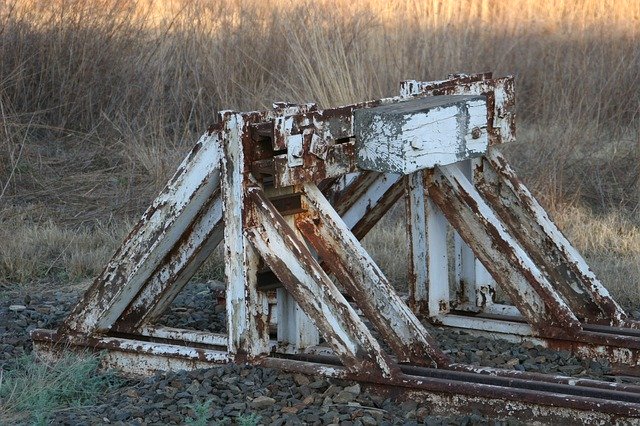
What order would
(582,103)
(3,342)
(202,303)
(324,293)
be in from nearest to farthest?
(324,293)
(3,342)
(202,303)
(582,103)

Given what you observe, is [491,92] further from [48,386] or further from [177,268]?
[48,386]

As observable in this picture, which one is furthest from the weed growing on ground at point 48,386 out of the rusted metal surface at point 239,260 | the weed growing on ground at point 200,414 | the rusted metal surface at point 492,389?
the rusted metal surface at point 239,260

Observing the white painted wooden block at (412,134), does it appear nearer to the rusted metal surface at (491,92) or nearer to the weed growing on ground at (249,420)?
the rusted metal surface at (491,92)

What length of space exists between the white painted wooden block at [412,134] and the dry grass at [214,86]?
9.85 feet

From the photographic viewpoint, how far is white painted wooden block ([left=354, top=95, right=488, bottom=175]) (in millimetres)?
4348

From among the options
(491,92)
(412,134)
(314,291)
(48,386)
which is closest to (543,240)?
(491,92)

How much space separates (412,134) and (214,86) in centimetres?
547

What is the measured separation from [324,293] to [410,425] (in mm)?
611

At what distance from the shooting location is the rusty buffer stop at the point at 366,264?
13.5 feet

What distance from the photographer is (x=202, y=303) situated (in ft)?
19.4

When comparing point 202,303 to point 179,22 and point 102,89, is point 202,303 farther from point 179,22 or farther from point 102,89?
point 179,22

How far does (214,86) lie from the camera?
9.64 m

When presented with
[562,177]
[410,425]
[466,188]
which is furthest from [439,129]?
[562,177]

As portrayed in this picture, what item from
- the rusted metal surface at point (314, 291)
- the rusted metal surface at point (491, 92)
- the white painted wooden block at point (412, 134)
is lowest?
the rusted metal surface at point (314, 291)
